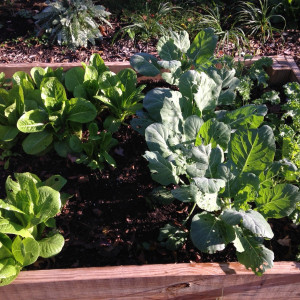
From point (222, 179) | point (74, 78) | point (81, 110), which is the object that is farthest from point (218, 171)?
→ point (74, 78)

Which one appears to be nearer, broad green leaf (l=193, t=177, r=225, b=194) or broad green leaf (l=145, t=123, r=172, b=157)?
broad green leaf (l=193, t=177, r=225, b=194)

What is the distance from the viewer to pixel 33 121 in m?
2.48

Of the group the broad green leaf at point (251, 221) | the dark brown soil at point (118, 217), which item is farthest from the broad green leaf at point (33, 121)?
the broad green leaf at point (251, 221)

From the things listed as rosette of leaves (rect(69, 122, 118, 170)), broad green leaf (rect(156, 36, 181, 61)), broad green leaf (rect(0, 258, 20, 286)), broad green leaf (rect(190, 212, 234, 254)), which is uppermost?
broad green leaf (rect(156, 36, 181, 61))

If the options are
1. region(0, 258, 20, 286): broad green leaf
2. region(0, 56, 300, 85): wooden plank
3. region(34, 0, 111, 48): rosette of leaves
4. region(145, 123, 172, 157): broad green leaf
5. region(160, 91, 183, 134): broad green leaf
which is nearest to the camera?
region(0, 258, 20, 286): broad green leaf

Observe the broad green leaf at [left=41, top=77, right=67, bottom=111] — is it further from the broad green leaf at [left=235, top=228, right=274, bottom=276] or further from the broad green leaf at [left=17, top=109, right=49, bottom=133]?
the broad green leaf at [left=235, top=228, right=274, bottom=276]

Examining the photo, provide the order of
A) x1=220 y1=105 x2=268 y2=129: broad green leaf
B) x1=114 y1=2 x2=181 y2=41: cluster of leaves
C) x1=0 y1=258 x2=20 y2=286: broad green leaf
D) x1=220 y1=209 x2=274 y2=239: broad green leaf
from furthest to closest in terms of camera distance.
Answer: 1. x1=114 y1=2 x2=181 y2=41: cluster of leaves
2. x1=220 y1=105 x2=268 y2=129: broad green leaf
3. x1=0 y1=258 x2=20 y2=286: broad green leaf
4. x1=220 y1=209 x2=274 y2=239: broad green leaf

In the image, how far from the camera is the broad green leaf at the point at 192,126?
2188 millimetres

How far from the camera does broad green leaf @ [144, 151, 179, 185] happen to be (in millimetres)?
2014

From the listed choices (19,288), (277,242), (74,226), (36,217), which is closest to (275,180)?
(277,242)

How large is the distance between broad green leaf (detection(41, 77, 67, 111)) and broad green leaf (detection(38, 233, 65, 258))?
0.87 m

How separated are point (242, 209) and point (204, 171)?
0.31 metres

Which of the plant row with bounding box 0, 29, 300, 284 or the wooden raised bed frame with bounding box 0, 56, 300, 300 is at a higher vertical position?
the plant row with bounding box 0, 29, 300, 284

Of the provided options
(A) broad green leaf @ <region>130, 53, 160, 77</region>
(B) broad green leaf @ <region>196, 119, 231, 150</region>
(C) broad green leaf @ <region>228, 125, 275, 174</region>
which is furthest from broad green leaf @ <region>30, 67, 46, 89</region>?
(C) broad green leaf @ <region>228, 125, 275, 174</region>
